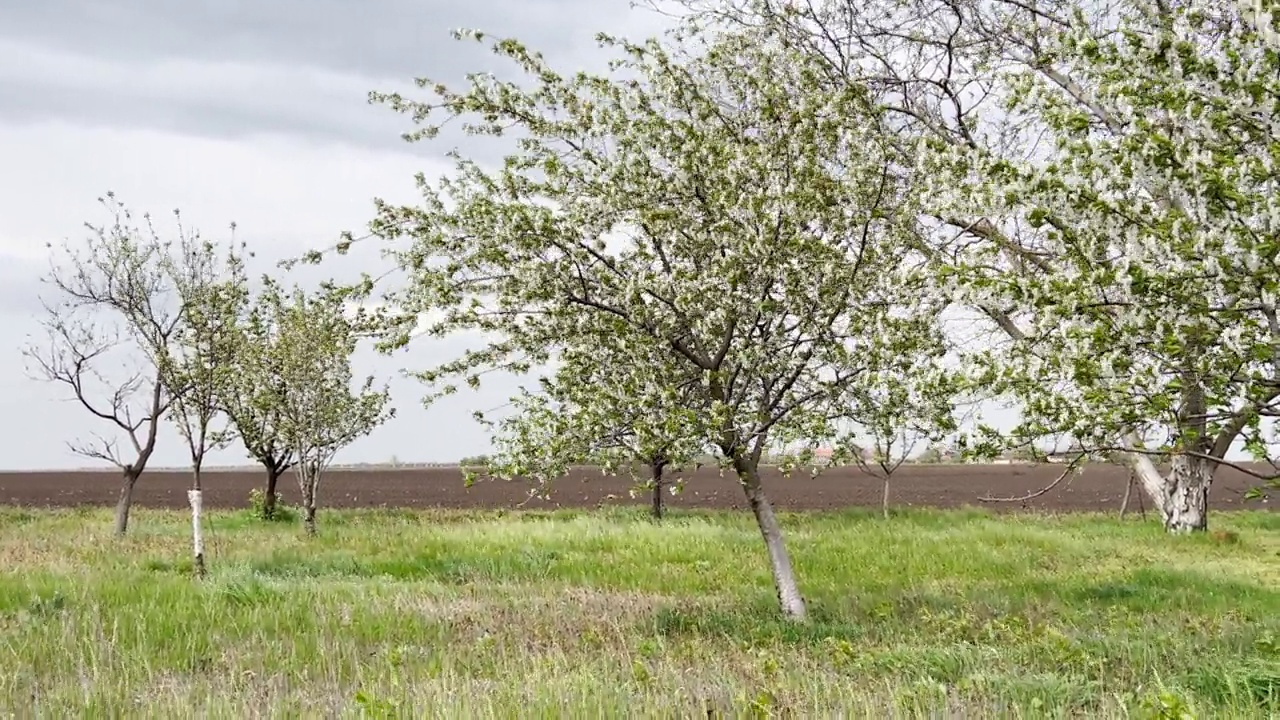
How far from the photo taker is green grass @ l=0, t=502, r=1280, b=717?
6.11m

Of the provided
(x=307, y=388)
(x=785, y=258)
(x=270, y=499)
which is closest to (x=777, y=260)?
(x=785, y=258)

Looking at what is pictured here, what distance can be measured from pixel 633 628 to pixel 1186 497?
18.2 metres

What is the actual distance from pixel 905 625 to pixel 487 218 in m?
6.75

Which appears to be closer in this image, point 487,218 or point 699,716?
point 699,716

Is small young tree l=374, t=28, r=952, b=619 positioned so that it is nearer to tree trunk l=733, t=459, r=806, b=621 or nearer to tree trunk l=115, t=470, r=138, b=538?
tree trunk l=733, t=459, r=806, b=621

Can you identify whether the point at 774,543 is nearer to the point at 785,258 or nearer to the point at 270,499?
the point at 785,258

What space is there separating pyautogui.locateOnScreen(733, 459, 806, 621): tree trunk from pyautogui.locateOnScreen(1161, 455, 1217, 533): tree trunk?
50.4 ft

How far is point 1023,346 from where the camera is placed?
328 inches

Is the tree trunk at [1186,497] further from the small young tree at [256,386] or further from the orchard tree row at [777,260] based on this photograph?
the small young tree at [256,386]

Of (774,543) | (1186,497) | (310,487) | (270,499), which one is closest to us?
(774,543)

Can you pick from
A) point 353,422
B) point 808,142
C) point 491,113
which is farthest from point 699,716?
point 353,422

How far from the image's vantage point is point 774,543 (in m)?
11.2

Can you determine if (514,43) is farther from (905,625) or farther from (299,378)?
(299,378)

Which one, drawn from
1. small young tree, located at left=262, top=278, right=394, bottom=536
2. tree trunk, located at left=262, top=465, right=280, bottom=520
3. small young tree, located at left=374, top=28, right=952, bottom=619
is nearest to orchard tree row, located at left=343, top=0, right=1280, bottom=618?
small young tree, located at left=374, top=28, right=952, bottom=619
